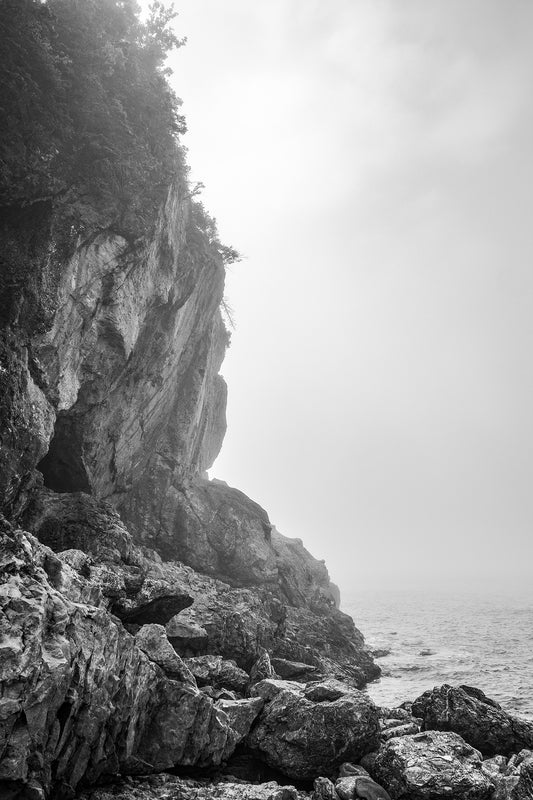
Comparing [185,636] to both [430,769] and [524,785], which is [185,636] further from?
[524,785]

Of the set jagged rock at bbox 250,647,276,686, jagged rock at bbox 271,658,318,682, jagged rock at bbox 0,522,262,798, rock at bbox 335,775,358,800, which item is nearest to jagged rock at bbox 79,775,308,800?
jagged rock at bbox 0,522,262,798

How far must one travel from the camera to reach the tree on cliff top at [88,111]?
19.6 meters

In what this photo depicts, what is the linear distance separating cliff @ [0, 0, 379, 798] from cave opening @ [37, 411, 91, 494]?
0.38 feet

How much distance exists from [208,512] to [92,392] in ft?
59.1

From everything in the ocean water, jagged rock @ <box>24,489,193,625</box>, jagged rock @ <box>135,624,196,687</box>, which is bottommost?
the ocean water

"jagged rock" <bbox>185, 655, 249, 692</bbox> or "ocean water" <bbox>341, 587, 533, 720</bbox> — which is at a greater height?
"jagged rock" <bbox>185, 655, 249, 692</bbox>

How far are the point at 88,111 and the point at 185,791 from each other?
29.5 metres

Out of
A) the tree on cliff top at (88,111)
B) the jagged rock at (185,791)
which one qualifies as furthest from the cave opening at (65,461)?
the jagged rock at (185,791)

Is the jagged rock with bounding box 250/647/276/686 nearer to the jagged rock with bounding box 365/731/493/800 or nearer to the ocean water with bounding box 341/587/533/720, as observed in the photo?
the jagged rock with bounding box 365/731/493/800

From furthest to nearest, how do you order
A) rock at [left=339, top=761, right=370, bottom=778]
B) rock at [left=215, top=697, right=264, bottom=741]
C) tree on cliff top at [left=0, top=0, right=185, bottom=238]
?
tree on cliff top at [left=0, top=0, right=185, bottom=238] → rock at [left=215, top=697, right=264, bottom=741] → rock at [left=339, top=761, right=370, bottom=778]

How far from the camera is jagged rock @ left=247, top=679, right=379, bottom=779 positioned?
1600cm

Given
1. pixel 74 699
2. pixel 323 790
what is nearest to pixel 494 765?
→ pixel 323 790

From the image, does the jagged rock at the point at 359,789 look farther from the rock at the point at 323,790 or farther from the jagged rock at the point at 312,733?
the jagged rock at the point at 312,733

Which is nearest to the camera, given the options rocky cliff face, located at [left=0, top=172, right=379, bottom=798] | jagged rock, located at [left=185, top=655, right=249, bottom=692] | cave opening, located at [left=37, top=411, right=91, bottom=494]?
rocky cliff face, located at [left=0, top=172, right=379, bottom=798]
